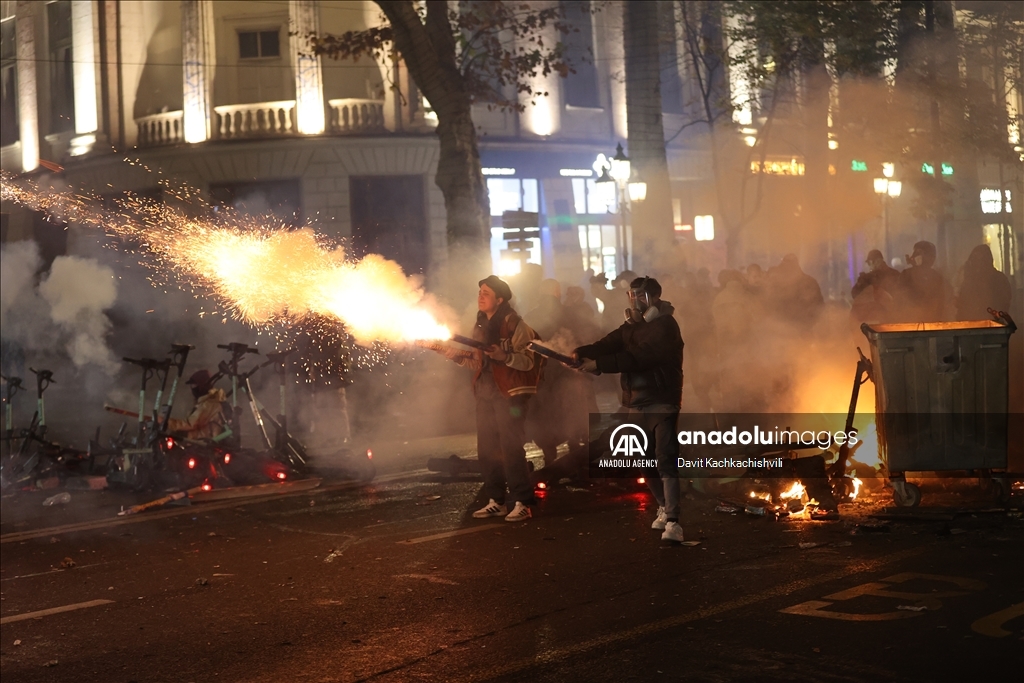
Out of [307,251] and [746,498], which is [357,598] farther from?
[307,251]

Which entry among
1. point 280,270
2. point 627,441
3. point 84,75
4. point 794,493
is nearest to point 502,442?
point 627,441

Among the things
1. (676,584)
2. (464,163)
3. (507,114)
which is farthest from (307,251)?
(507,114)

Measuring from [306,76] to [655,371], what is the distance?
2138 cm

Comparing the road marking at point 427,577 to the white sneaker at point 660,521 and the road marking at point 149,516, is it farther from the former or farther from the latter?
the road marking at point 149,516

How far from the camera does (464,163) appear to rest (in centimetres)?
1794

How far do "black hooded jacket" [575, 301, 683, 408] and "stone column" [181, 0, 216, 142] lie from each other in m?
21.7

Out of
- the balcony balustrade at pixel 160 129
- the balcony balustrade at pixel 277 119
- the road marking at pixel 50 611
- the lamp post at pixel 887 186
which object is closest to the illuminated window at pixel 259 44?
the balcony balustrade at pixel 277 119

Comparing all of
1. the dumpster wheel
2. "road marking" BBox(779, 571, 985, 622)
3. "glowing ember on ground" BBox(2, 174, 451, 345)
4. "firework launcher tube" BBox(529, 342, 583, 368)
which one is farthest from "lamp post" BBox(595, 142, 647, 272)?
"road marking" BBox(779, 571, 985, 622)

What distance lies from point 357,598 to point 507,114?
79.2 feet

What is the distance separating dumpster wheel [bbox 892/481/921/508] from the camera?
27.4 feet

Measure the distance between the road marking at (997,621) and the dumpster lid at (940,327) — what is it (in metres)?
2.78

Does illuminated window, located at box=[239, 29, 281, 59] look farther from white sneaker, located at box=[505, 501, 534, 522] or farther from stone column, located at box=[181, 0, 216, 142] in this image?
white sneaker, located at box=[505, 501, 534, 522]

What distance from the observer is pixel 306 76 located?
89.7 feet

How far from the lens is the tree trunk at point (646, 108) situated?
2017cm
